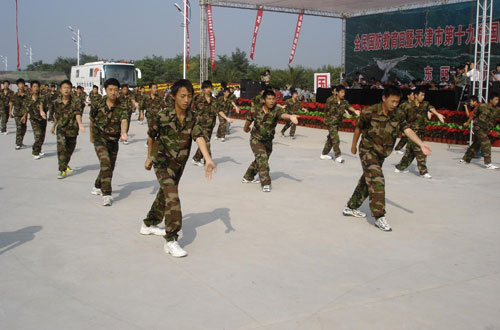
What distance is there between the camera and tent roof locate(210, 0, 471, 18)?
85.3ft

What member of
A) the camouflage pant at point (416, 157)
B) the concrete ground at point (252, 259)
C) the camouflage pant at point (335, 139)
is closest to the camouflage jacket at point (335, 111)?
the camouflage pant at point (335, 139)

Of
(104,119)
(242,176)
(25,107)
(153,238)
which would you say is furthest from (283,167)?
(25,107)

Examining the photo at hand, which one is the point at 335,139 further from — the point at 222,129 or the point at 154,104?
the point at 154,104

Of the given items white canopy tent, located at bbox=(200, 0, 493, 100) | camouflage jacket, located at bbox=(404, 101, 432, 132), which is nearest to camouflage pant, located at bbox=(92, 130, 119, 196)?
camouflage jacket, located at bbox=(404, 101, 432, 132)

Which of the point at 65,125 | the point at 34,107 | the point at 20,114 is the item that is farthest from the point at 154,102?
the point at 65,125

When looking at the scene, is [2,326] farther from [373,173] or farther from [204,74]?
[204,74]

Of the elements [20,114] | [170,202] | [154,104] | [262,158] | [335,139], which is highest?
[154,104]

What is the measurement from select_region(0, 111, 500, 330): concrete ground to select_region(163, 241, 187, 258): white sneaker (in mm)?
72

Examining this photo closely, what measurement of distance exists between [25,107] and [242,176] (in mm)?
6309

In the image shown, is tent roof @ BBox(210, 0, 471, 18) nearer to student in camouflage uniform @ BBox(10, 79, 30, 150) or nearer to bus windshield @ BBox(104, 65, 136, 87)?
bus windshield @ BBox(104, 65, 136, 87)

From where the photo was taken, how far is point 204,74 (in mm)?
26859

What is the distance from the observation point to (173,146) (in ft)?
17.6

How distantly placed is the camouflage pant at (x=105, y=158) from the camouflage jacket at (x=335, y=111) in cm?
548

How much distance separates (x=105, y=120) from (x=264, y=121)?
2.51 m
